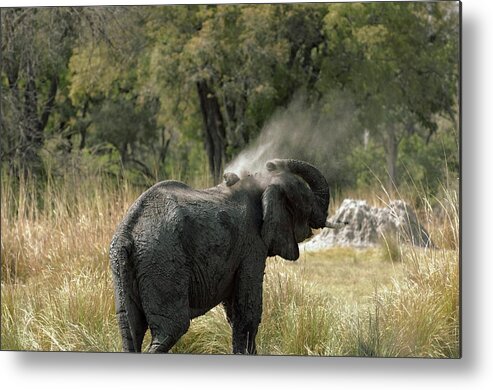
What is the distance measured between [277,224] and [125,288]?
0.68m

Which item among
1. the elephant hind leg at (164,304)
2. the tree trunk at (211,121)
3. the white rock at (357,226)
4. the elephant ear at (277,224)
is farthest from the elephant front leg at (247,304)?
the tree trunk at (211,121)

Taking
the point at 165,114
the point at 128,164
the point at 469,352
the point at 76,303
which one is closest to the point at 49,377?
the point at 76,303

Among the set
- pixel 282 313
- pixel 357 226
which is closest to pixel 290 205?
pixel 282 313

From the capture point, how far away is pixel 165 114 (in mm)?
16031

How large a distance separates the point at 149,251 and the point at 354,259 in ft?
18.2

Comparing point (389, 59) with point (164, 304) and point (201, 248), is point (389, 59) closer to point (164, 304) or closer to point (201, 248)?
point (201, 248)

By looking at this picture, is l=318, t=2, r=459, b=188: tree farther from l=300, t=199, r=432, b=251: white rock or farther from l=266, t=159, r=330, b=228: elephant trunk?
l=266, t=159, r=330, b=228: elephant trunk

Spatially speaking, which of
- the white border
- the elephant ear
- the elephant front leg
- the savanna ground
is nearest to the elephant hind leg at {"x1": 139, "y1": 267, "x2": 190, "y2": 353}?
the elephant front leg

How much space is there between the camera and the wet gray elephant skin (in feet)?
13.6

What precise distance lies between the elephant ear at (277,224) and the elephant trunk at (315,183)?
139 mm

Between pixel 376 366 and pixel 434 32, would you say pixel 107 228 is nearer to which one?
pixel 376 366

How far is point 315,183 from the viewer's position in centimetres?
459

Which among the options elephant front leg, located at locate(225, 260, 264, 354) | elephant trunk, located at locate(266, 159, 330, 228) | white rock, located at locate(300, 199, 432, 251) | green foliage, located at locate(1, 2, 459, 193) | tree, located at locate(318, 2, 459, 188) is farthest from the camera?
tree, located at locate(318, 2, 459, 188)

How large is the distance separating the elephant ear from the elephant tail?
0.57 m
